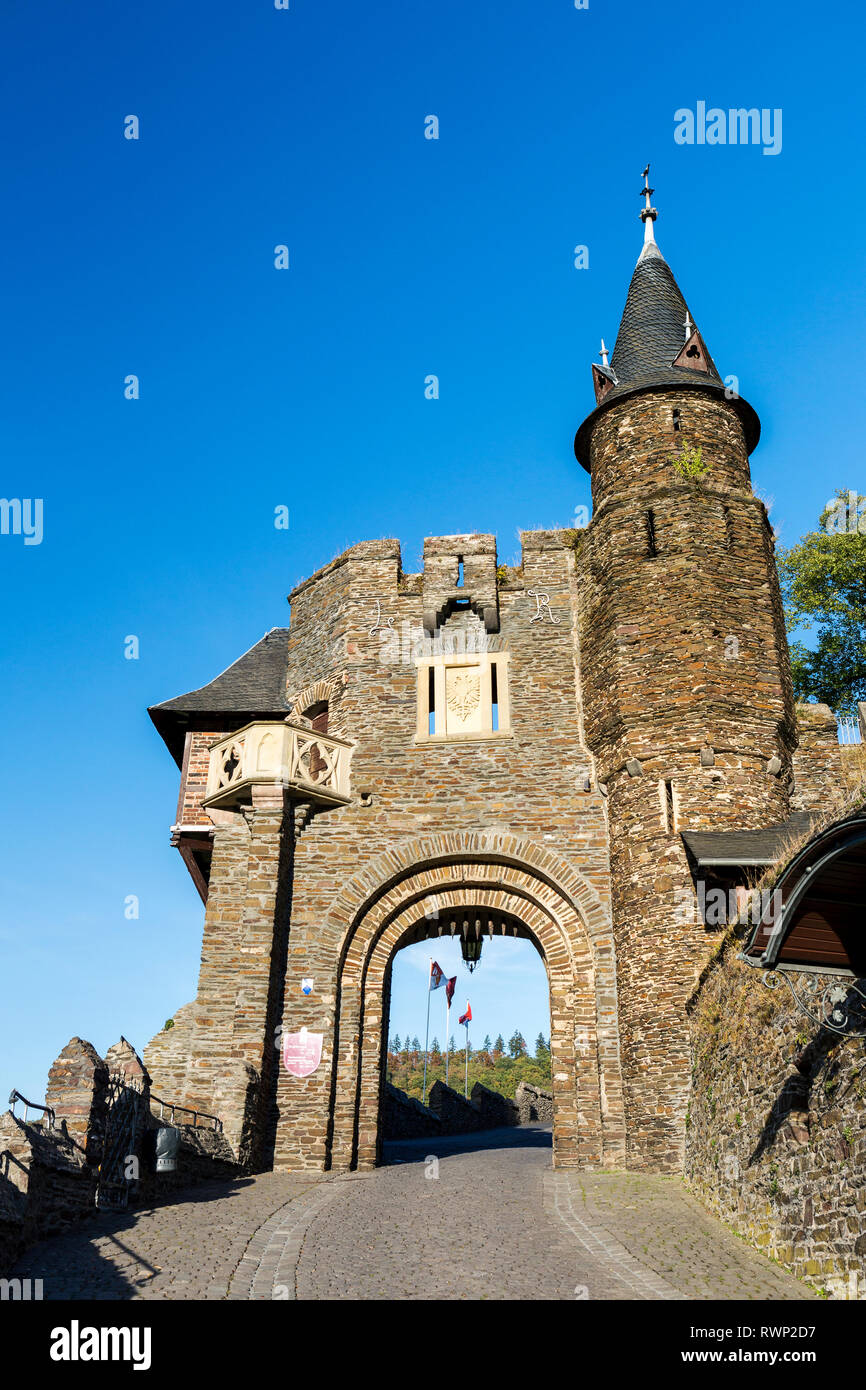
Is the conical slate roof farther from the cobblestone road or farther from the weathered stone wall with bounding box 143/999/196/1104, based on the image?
the cobblestone road

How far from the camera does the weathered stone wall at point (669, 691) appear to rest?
48.0 feet

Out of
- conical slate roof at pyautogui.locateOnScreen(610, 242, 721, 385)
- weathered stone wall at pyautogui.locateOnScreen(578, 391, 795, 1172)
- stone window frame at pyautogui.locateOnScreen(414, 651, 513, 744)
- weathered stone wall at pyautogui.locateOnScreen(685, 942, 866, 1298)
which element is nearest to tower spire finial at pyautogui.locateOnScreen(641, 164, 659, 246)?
conical slate roof at pyautogui.locateOnScreen(610, 242, 721, 385)

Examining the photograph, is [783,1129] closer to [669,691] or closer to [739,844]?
[739,844]

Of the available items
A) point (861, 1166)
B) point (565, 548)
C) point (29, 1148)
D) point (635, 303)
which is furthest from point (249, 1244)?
point (635, 303)

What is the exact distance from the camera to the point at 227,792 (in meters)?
17.2

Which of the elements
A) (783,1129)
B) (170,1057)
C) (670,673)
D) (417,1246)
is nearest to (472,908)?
(670,673)

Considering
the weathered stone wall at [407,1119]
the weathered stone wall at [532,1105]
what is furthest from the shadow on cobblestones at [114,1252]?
the weathered stone wall at [532,1105]

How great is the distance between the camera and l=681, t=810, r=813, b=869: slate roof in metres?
13.9

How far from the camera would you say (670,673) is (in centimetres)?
1639

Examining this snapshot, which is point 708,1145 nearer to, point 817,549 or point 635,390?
point 635,390

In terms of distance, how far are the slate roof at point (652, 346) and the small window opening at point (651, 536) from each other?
9.87 ft

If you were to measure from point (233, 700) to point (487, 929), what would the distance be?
6557mm

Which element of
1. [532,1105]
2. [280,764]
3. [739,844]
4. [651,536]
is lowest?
[532,1105]
